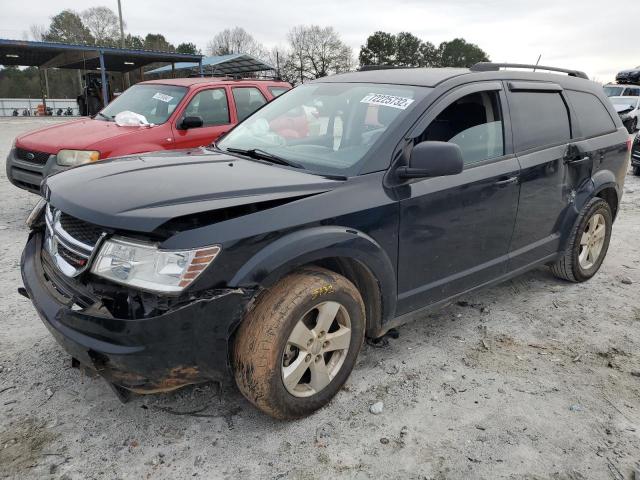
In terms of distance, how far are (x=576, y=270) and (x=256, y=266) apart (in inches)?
130

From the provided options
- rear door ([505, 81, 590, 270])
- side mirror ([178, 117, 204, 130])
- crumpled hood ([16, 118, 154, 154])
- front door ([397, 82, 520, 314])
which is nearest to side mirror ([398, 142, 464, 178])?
front door ([397, 82, 520, 314])

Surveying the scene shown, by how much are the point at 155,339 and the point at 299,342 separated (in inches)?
27.3

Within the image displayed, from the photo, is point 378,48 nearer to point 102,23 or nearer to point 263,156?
point 102,23

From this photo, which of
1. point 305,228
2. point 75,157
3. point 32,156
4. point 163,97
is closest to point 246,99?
point 163,97

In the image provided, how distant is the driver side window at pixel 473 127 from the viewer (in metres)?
3.09

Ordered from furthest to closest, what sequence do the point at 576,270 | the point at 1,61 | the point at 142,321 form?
the point at 1,61
the point at 576,270
the point at 142,321

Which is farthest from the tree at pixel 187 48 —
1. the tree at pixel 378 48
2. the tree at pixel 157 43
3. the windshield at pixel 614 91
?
the windshield at pixel 614 91

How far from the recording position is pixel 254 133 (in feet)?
11.6

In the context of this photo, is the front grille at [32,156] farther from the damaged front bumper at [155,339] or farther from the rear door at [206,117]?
the damaged front bumper at [155,339]

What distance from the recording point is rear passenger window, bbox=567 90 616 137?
4066 millimetres

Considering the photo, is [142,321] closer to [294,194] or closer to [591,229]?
[294,194]

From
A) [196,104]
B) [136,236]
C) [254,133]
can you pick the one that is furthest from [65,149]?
[136,236]

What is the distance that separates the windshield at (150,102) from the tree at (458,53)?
66.2m

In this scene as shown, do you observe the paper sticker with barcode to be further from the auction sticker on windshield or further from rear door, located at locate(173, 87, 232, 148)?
the auction sticker on windshield
